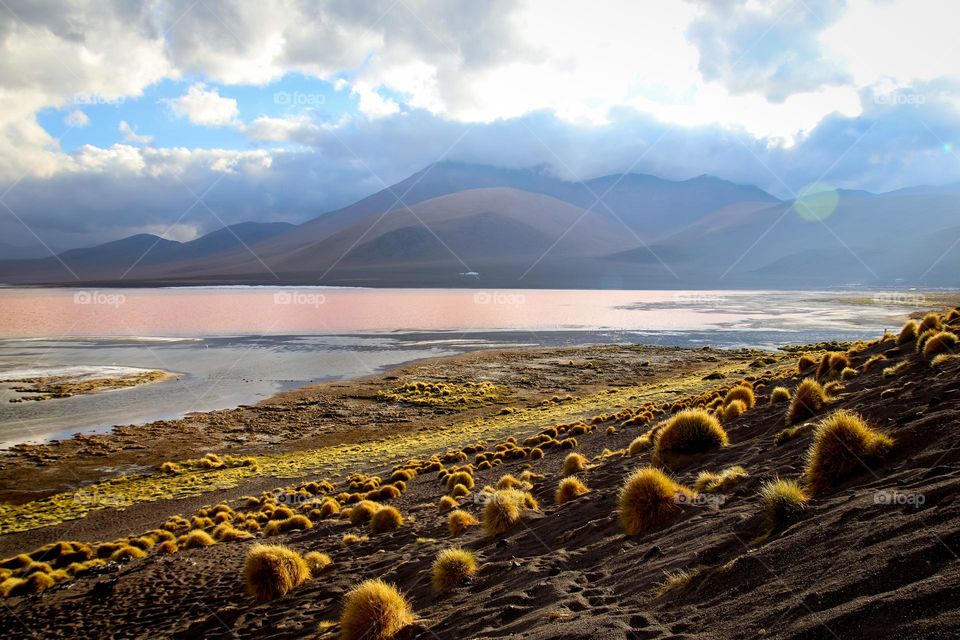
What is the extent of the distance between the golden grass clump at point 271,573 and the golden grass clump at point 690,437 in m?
6.72

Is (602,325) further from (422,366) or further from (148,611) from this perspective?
(148,611)

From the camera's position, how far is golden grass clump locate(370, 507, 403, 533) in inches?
491

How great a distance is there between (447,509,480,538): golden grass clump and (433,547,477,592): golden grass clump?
2.61 meters

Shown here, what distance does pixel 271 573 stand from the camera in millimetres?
9695

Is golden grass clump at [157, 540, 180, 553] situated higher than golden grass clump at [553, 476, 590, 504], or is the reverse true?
golden grass clump at [553, 476, 590, 504]

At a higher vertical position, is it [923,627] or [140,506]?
[923,627]

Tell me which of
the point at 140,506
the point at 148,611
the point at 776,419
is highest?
the point at 776,419

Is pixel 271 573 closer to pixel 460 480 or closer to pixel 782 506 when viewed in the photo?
pixel 460 480

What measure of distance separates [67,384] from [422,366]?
26.8 metres

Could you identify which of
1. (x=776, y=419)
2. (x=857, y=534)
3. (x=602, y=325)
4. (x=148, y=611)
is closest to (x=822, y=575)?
(x=857, y=534)

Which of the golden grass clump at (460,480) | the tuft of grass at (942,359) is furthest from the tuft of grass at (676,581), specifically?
the golden grass clump at (460,480)

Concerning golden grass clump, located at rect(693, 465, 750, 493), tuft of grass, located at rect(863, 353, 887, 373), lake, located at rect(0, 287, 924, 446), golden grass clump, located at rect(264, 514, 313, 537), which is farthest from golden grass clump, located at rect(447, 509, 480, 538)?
lake, located at rect(0, 287, 924, 446)

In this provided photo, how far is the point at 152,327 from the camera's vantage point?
278 feet

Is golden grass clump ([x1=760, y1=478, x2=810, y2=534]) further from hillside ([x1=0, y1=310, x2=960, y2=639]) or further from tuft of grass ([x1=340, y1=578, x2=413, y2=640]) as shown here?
tuft of grass ([x1=340, y1=578, x2=413, y2=640])
